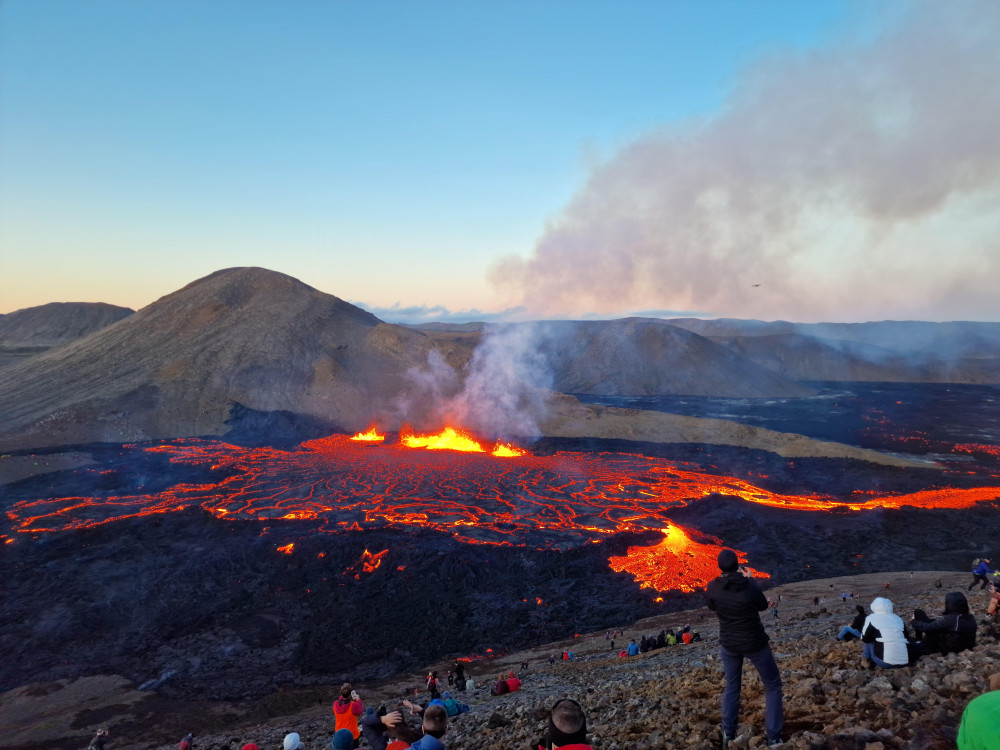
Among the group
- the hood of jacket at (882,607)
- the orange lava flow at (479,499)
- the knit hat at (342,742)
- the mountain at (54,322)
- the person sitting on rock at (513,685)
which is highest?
the mountain at (54,322)

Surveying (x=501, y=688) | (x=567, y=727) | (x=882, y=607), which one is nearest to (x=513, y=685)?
(x=501, y=688)

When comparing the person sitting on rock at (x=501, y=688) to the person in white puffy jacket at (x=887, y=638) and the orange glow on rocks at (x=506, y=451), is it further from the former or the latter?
the orange glow on rocks at (x=506, y=451)

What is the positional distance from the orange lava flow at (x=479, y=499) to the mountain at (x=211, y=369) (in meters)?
11.6

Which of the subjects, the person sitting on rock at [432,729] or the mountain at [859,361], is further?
the mountain at [859,361]

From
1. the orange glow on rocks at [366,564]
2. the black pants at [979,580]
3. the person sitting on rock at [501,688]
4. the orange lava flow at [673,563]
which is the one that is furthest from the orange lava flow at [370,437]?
the black pants at [979,580]

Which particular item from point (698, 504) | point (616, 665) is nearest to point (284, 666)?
point (616, 665)

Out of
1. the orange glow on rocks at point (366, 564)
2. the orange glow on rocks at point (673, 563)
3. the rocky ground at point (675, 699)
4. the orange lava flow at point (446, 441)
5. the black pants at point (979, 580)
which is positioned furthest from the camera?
the orange lava flow at point (446, 441)

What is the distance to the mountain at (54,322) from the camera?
143 meters

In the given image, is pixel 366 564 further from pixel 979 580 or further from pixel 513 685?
pixel 979 580

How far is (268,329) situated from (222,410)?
2110 centimetres

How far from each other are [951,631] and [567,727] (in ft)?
20.6

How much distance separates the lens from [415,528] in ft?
100

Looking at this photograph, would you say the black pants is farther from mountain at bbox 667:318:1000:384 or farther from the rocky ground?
mountain at bbox 667:318:1000:384

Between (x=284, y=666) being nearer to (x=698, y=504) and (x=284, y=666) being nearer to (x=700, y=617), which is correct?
(x=700, y=617)
